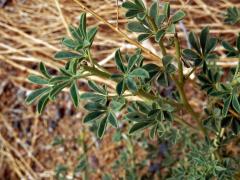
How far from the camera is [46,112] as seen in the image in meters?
2.37

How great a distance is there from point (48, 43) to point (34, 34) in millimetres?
155

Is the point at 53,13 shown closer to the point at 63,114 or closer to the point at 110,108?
the point at 63,114

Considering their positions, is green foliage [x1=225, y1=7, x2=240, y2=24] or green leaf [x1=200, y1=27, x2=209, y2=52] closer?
green leaf [x1=200, y1=27, x2=209, y2=52]

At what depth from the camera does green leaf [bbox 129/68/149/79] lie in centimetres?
87

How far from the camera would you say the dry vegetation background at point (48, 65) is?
216 cm

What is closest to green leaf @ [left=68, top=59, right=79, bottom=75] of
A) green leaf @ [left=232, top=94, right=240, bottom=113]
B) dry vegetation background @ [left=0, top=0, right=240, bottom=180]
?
green leaf @ [left=232, top=94, right=240, bottom=113]

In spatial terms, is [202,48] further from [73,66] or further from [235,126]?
[73,66]

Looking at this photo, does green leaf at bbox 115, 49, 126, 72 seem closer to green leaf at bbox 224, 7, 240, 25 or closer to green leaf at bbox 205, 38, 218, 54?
green leaf at bbox 205, 38, 218, 54

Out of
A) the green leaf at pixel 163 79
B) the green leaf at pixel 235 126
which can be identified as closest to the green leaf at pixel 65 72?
the green leaf at pixel 163 79

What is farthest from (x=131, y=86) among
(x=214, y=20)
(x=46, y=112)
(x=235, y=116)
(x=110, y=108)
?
(x=46, y=112)

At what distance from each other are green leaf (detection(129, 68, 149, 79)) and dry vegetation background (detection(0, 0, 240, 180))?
1.19 meters

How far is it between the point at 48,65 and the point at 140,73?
1445 millimetres

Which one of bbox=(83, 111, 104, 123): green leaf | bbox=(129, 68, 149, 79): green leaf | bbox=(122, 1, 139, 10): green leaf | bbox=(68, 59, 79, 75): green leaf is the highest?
bbox=(122, 1, 139, 10): green leaf

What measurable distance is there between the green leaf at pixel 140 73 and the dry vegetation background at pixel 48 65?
1.19 meters
